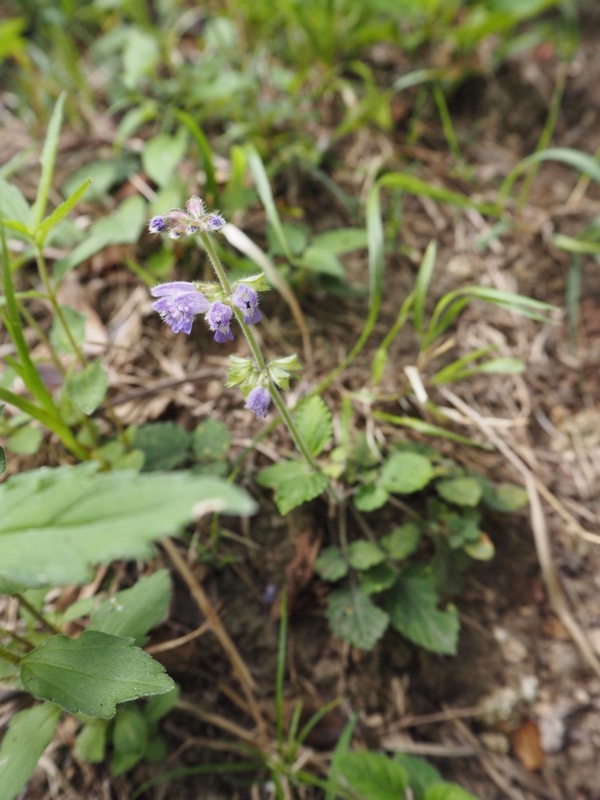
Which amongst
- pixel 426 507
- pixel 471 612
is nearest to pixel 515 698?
pixel 471 612

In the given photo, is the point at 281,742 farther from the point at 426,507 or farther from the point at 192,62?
the point at 192,62

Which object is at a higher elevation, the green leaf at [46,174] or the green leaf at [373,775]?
the green leaf at [46,174]

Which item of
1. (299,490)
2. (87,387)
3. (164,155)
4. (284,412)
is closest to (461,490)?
(299,490)

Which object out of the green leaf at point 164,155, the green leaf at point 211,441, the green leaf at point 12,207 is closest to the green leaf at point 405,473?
the green leaf at point 211,441

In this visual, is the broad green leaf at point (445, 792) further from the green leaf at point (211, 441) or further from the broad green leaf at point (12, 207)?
the broad green leaf at point (12, 207)

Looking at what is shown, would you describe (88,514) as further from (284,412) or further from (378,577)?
(378,577)

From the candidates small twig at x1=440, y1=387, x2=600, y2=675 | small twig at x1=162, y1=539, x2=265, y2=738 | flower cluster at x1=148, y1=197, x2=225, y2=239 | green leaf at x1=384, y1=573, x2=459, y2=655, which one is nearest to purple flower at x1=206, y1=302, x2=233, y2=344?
flower cluster at x1=148, y1=197, x2=225, y2=239
